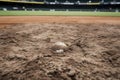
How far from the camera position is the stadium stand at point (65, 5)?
548 inches

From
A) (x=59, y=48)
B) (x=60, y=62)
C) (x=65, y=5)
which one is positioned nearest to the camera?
(x=60, y=62)

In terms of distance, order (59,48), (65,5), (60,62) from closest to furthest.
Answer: (60,62)
(59,48)
(65,5)

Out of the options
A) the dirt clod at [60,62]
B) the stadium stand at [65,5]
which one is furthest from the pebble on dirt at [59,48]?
the stadium stand at [65,5]

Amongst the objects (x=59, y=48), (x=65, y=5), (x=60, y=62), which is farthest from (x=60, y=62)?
(x=65, y=5)

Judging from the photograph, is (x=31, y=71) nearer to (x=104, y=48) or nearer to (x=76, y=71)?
(x=76, y=71)

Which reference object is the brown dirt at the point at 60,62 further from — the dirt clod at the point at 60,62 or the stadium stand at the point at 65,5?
the stadium stand at the point at 65,5

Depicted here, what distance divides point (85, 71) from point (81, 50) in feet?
2.08

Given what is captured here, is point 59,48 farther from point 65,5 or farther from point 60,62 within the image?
point 65,5

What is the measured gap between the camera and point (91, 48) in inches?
81.4

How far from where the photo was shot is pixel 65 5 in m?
15.3

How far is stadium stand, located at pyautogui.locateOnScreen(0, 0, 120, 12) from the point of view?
13.9 m

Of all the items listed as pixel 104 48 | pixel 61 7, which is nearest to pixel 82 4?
pixel 61 7

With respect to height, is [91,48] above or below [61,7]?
below

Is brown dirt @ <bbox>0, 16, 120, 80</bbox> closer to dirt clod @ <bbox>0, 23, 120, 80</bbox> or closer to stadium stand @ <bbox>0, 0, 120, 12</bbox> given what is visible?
dirt clod @ <bbox>0, 23, 120, 80</bbox>
